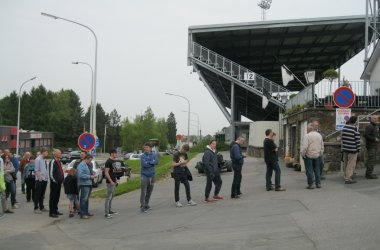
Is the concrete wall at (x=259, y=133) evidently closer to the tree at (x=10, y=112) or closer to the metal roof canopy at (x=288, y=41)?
the metal roof canopy at (x=288, y=41)

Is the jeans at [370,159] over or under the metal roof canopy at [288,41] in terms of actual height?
under

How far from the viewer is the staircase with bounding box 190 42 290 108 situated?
35.2m

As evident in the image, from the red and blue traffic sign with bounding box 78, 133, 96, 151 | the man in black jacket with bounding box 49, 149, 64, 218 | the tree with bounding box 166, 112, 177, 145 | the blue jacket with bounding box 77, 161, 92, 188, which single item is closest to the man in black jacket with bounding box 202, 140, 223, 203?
the blue jacket with bounding box 77, 161, 92, 188

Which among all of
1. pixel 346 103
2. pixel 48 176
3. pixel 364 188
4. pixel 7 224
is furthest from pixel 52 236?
pixel 346 103

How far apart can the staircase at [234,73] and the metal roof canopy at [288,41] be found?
1.37 m

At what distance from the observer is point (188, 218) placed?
1067 centimetres

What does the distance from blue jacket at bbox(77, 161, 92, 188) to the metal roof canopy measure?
2424 cm

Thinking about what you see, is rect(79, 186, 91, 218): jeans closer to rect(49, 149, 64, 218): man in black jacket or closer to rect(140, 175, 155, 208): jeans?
rect(49, 149, 64, 218): man in black jacket

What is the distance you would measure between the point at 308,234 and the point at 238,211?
3193 millimetres

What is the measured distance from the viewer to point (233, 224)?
9.48m

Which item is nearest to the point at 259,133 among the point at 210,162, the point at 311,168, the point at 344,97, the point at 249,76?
the point at 249,76

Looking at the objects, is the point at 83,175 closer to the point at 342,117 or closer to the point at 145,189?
the point at 145,189

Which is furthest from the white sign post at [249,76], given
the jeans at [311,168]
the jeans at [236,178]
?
the jeans at [236,178]

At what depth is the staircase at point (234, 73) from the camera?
3525 centimetres
